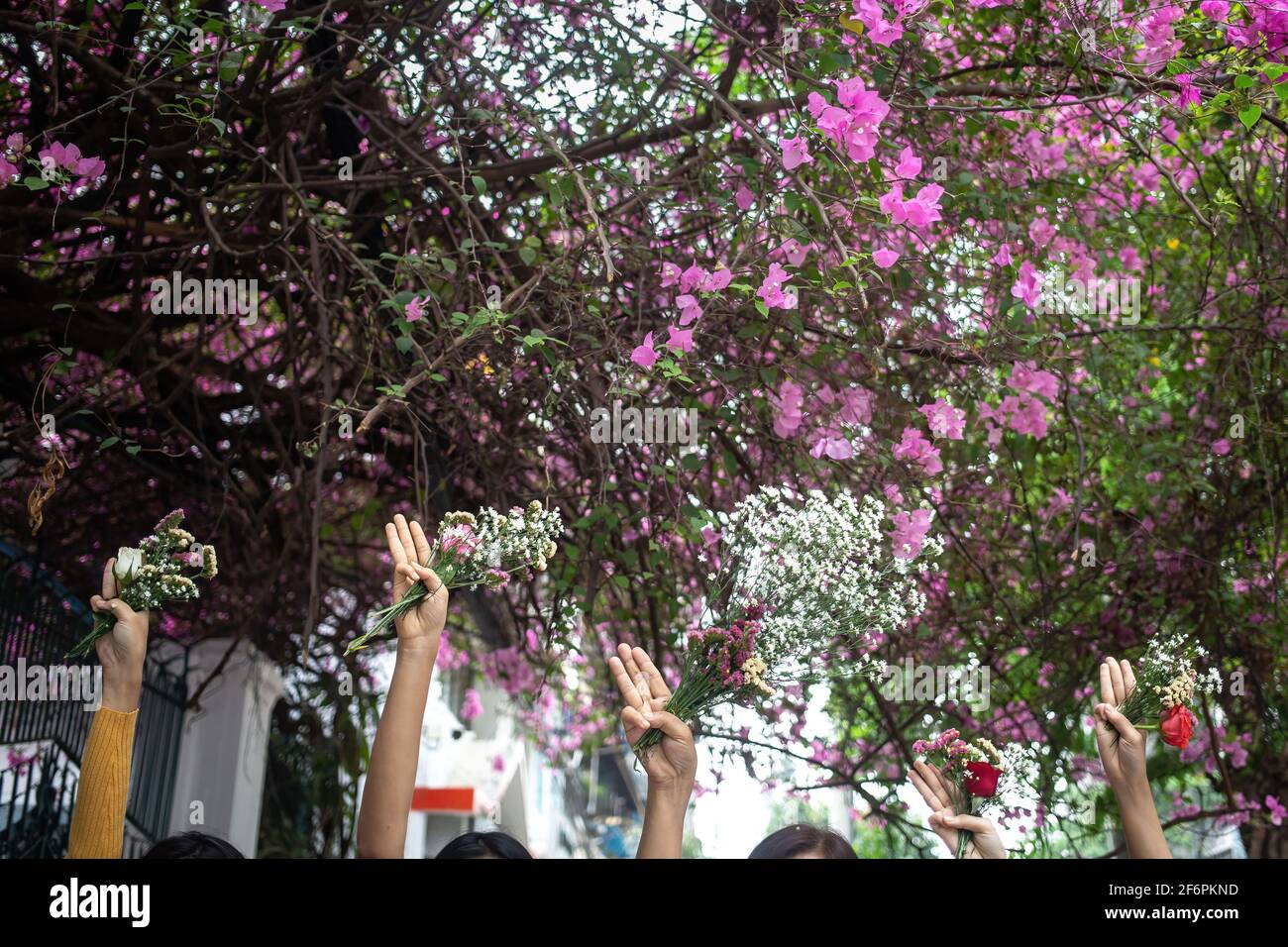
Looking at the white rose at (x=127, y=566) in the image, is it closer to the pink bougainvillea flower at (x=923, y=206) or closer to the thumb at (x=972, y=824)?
the thumb at (x=972, y=824)

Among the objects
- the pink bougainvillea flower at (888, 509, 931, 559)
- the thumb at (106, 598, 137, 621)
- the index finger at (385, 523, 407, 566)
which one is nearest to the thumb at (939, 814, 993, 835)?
the index finger at (385, 523, 407, 566)

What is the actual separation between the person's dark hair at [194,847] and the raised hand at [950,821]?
1.06 m

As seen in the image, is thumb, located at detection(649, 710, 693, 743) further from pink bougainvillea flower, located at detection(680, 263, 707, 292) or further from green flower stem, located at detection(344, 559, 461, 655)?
pink bougainvillea flower, located at detection(680, 263, 707, 292)

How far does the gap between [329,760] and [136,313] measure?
14.4ft

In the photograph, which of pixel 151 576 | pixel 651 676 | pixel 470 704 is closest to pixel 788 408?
pixel 651 676

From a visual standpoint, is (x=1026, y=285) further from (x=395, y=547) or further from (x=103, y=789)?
(x=103, y=789)

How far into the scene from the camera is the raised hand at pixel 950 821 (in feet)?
5.39

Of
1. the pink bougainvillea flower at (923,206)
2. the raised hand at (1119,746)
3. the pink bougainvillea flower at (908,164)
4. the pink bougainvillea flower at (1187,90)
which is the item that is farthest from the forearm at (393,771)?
the pink bougainvillea flower at (1187,90)

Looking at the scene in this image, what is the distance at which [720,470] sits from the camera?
4.05 m

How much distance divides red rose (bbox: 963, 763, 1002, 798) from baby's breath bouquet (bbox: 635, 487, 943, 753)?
309mm

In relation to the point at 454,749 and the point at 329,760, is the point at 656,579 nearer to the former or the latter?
the point at 329,760

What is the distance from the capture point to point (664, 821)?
5.28 ft
